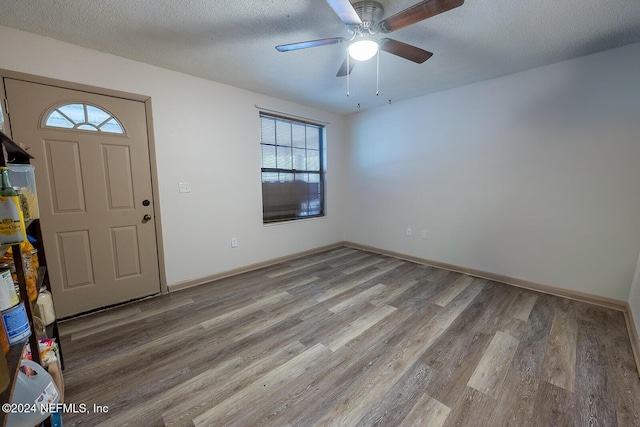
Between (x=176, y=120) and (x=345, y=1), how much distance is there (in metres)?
2.20

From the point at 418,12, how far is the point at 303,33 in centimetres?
98

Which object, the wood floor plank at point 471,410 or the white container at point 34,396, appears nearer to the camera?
the white container at point 34,396

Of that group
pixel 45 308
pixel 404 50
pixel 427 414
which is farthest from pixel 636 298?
pixel 45 308

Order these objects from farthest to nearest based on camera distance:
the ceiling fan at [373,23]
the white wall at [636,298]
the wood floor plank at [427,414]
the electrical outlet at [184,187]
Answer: the electrical outlet at [184,187] → the white wall at [636,298] → the ceiling fan at [373,23] → the wood floor plank at [427,414]

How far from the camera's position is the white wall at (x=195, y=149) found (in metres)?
2.12

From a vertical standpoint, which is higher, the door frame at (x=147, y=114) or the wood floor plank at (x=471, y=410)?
the door frame at (x=147, y=114)

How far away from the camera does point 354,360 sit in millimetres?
1740

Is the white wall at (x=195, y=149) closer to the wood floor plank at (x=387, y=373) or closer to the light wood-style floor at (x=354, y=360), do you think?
the light wood-style floor at (x=354, y=360)

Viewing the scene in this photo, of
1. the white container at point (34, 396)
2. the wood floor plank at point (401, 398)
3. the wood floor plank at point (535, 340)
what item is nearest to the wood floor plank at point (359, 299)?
the wood floor plank at point (401, 398)

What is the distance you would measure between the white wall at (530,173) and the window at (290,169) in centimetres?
116

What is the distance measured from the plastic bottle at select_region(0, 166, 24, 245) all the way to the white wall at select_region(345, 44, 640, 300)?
3.75m

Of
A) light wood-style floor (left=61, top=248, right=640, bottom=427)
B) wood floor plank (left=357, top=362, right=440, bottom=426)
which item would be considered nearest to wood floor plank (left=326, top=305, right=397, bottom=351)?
light wood-style floor (left=61, top=248, right=640, bottom=427)

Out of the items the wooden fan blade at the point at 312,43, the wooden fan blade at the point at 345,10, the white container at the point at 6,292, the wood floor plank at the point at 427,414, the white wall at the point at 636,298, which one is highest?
the wooden fan blade at the point at 312,43

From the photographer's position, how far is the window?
3666 mm
